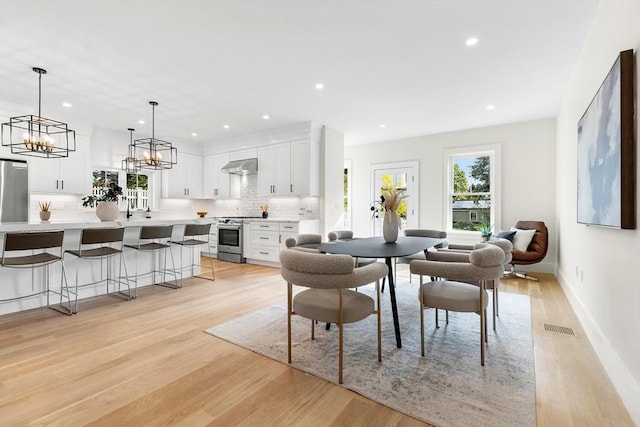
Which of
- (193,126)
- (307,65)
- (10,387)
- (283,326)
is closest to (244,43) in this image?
(307,65)

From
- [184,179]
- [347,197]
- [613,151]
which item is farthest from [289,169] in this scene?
[613,151]

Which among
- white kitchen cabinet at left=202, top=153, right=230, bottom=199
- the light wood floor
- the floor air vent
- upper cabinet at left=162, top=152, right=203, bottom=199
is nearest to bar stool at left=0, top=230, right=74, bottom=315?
the light wood floor

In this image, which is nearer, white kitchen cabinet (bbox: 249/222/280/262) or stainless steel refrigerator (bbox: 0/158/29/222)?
stainless steel refrigerator (bbox: 0/158/29/222)

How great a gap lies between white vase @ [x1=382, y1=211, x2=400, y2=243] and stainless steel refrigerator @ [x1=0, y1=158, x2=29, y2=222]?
5.73m

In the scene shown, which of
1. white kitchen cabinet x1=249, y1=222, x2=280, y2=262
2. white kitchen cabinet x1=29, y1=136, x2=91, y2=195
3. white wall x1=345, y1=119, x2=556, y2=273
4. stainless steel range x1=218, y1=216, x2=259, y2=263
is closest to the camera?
white kitchen cabinet x1=29, y1=136, x2=91, y2=195

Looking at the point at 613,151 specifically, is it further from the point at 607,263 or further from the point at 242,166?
the point at 242,166

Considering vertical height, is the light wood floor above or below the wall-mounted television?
below

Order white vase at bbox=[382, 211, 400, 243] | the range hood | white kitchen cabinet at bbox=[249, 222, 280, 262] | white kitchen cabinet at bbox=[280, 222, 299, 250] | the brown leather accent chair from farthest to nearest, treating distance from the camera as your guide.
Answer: the range hood → white kitchen cabinet at bbox=[249, 222, 280, 262] → white kitchen cabinet at bbox=[280, 222, 299, 250] → the brown leather accent chair → white vase at bbox=[382, 211, 400, 243]

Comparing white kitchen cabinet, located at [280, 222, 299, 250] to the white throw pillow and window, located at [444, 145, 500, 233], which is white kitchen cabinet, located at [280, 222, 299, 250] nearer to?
window, located at [444, 145, 500, 233]

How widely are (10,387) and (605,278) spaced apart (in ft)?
13.6

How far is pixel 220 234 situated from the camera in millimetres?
6820

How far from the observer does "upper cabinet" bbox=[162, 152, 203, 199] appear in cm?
715

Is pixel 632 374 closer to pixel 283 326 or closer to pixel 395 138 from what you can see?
pixel 283 326

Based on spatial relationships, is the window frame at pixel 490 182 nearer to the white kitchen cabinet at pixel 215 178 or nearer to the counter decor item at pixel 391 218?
the counter decor item at pixel 391 218
